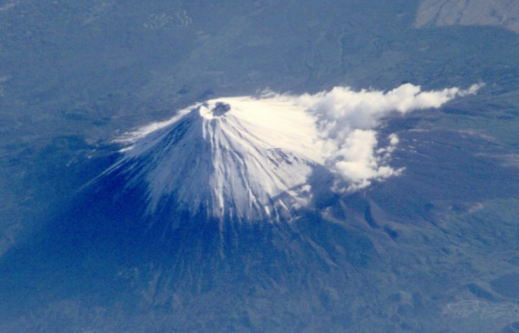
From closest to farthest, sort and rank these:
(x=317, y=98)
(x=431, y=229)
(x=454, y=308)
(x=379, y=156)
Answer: (x=454, y=308) → (x=431, y=229) → (x=379, y=156) → (x=317, y=98)

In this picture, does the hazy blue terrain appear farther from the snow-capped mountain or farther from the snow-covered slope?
the snow-capped mountain

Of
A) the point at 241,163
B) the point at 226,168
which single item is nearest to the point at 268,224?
the point at 241,163

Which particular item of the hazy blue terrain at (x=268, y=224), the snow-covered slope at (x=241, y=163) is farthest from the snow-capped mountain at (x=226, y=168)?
the hazy blue terrain at (x=268, y=224)

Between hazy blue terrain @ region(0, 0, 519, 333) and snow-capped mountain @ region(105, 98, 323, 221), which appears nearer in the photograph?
hazy blue terrain @ region(0, 0, 519, 333)

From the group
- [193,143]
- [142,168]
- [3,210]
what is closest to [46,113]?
[3,210]

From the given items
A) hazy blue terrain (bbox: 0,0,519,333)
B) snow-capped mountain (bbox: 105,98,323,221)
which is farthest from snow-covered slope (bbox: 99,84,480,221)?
hazy blue terrain (bbox: 0,0,519,333)

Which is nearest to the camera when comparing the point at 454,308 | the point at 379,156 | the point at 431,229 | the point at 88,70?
the point at 454,308

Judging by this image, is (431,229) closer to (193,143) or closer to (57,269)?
(193,143)
